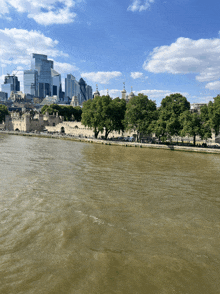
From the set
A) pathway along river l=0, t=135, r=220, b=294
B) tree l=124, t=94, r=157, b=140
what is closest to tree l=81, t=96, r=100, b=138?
tree l=124, t=94, r=157, b=140

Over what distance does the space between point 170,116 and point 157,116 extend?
5393mm

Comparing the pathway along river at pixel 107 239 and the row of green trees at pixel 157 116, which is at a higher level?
the row of green trees at pixel 157 116

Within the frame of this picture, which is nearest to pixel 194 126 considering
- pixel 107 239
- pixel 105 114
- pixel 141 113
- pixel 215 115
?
pixel 215 115

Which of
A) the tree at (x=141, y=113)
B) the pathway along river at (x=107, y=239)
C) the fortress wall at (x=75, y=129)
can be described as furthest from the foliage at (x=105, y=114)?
the pathway along river at (x=107, y=239)

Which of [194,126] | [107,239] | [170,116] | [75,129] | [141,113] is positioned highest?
[141,113]

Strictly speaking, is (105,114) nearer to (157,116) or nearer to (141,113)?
(141,113)

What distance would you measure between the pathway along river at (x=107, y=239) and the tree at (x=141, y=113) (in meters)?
40.5

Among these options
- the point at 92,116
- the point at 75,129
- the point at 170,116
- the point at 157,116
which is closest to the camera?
the point at 170,116

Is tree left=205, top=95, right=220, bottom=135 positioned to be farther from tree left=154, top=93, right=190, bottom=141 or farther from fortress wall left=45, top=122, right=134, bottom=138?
fortress wall left=45, top=122, right=134, bottom=138

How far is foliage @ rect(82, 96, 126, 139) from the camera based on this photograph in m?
63.1

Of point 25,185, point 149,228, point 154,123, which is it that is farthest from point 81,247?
point 154,123

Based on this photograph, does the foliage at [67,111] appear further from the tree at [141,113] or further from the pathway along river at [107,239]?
the pathway along river at [107,239]

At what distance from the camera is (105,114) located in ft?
206

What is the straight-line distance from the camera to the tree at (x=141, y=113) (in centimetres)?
5653
